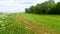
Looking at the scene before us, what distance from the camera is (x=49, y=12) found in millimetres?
66312

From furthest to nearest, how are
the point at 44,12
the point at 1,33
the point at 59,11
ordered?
the point at 44,12
the point at 59,11
the point at 1,33

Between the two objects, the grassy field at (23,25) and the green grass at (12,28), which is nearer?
the green grass at (12,28)

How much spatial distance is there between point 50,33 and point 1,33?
15.3ft

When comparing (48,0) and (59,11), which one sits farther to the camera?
(48,0)

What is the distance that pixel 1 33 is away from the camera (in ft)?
50.7

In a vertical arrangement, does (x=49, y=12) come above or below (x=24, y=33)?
below

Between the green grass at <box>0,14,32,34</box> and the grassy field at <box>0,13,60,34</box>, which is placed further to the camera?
the grassy field at <box>0,13,60,34</box>

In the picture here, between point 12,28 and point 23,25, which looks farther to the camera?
point 23,25

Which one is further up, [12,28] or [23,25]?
[12,28]

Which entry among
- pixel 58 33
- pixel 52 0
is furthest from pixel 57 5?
pixel 58 33

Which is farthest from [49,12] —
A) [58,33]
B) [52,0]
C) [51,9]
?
[58,33]

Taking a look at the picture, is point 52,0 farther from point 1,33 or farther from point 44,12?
point 1,33

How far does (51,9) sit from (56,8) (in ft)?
7.83

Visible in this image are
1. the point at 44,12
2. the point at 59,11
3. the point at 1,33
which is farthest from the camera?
the point at 44,12
